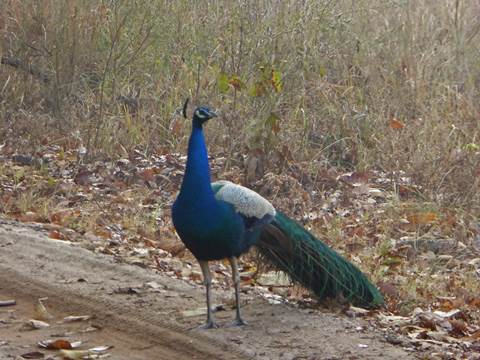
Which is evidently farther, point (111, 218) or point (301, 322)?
point (111, 218)

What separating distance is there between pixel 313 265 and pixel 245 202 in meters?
0.66

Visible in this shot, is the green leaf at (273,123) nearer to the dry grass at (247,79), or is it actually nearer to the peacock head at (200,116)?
the dry grass at (247,79)

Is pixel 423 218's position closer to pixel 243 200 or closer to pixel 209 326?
pixel 243 200

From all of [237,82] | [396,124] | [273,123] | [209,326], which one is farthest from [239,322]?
[396,124]

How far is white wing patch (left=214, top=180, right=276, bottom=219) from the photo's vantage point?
5.91 meters

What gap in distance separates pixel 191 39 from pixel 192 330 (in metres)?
5.90

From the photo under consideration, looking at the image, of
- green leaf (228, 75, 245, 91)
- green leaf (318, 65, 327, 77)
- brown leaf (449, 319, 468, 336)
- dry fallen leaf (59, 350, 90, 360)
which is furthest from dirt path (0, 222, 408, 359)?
green leaf (318, 65, 327, 77)

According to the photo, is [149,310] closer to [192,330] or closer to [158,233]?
[192,330]

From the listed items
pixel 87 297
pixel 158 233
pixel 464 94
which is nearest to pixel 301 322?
pixel 87 297

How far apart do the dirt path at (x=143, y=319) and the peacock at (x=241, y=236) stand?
20 centimetres

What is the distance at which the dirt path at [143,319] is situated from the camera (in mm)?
5652

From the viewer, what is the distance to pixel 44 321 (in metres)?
6.21

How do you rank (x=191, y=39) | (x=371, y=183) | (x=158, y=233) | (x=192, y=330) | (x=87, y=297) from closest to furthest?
(x=192, y=330)
(x=87, y=297)
(x=158, y=233)
(x=371, y=183)
(x=191, y=39)

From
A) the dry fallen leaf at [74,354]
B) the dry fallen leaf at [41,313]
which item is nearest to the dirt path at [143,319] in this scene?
the dry fallen leaf at [41,313]
